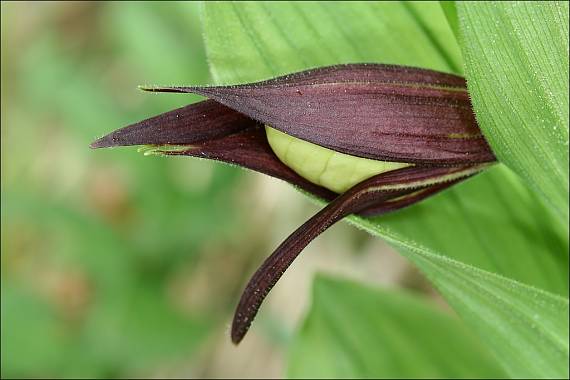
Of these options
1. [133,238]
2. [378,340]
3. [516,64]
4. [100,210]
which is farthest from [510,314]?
[100,210]

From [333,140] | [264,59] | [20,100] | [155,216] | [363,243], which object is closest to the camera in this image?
[333,140]

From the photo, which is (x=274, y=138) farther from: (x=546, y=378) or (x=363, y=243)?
(x=363, y=243)

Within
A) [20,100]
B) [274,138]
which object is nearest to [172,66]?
[20,100]

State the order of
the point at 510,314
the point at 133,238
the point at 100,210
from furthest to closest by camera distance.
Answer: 1. the point at 100,210
2. the point at 133,238
3. the point at 510,314

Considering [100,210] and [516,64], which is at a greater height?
[516,64]

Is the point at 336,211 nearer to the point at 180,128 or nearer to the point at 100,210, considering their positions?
the point at 180,128

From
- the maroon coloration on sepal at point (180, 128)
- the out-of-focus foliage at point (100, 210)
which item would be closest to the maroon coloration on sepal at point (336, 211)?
the maroon coloration on sepal at point (180, 128)
